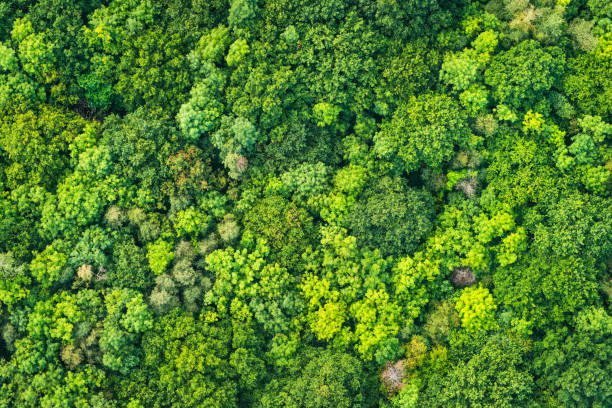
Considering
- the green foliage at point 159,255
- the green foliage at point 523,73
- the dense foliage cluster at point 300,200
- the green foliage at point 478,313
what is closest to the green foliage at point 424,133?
the dense foliage cluster at point 300,200

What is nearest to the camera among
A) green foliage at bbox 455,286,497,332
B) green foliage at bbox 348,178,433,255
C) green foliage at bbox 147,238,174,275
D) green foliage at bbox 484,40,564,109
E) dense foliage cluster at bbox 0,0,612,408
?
dense foliage cluster at bbox 0,0,612,408

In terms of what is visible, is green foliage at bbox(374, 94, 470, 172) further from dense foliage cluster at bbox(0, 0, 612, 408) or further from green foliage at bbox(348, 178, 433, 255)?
green foliage at bbox(348, 178, 433, 255)

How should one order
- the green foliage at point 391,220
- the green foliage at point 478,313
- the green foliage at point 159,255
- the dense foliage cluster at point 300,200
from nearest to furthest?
1. the dense foliage cluster at point 300,200
2. the green foliage at point 478,313
3. the green foliage at point 159,255
4. the green foliage at point 391,220

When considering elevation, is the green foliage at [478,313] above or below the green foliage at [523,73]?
below

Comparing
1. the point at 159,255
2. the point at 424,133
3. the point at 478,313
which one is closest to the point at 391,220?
the point at 424,133

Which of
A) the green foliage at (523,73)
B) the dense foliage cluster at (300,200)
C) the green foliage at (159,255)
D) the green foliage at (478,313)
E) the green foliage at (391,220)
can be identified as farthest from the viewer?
the green foliage at (391,220)

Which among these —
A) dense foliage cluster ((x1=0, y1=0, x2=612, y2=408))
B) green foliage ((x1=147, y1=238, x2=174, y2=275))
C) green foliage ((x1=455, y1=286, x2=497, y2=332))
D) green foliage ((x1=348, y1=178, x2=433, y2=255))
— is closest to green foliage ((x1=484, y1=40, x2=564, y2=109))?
dense foliage cluster ((x1=0, y1=0, x2=612, y2=408))

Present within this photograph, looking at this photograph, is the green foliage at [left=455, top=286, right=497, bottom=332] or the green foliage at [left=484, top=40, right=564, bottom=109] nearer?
the green foliage at [left=455, top=286, right=497, bottom=332]

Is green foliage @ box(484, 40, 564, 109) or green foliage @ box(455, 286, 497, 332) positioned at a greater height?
green foliage @ box(484, 40, 564, 109)

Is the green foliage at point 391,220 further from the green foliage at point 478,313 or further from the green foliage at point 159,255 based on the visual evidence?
the green foliage at point 159,255
